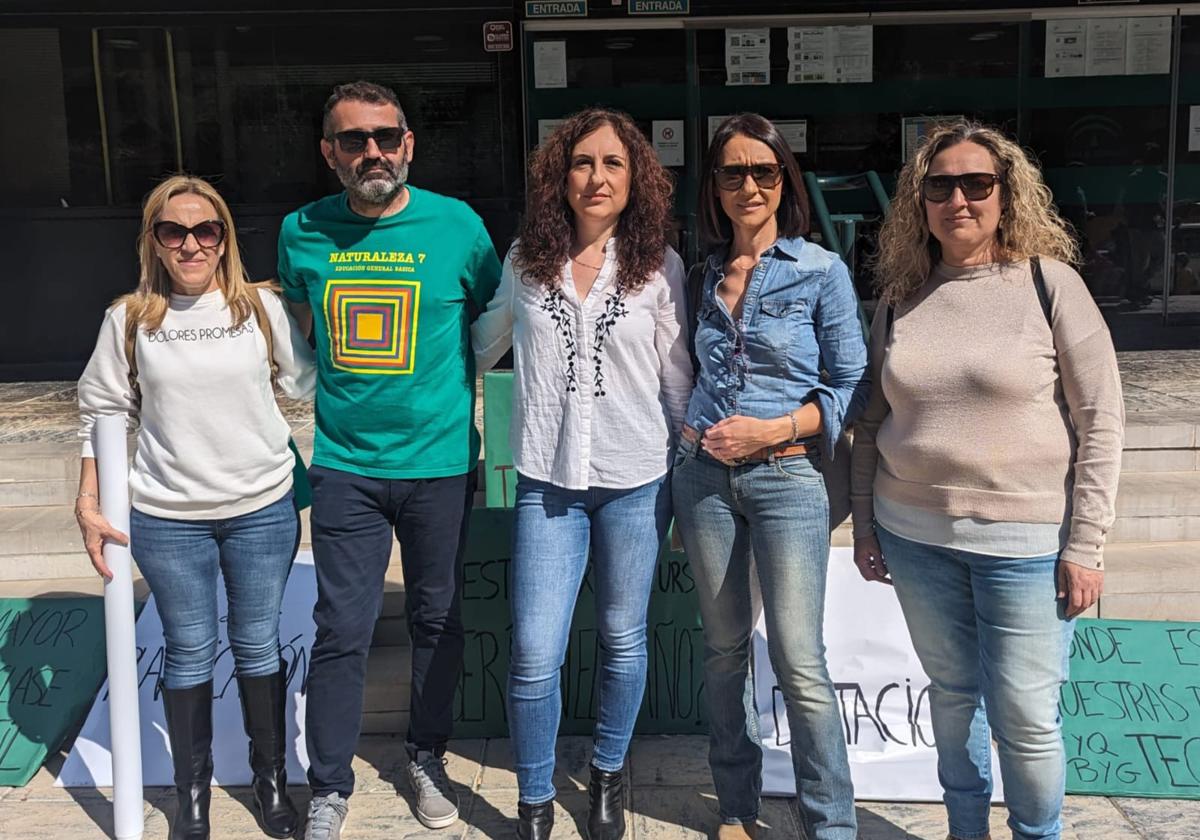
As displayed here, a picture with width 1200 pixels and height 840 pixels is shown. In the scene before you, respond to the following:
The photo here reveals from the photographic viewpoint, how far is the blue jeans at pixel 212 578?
283cm

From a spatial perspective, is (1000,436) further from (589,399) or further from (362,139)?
(362,139)

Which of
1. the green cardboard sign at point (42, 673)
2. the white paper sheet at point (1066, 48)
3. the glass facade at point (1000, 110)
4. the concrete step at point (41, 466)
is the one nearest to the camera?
the green cardboard sign at point (42, 673)

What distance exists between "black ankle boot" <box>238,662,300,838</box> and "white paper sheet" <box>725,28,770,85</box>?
18.9 feet

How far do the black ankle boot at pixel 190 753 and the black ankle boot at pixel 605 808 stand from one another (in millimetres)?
1048

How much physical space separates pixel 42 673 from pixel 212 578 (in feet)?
3.98

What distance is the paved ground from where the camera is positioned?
9.93ft

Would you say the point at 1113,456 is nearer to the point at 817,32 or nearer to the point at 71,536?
the point at 71,536

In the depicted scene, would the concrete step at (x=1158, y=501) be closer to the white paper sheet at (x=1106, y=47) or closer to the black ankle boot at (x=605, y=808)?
the black ankle boot at (x=605, y=808)

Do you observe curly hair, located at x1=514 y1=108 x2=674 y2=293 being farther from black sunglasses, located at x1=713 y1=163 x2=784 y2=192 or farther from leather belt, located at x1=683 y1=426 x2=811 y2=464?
leather belt, located at x1=683 y1=426 x2=811 y2=464

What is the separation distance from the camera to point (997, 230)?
250 centimetres

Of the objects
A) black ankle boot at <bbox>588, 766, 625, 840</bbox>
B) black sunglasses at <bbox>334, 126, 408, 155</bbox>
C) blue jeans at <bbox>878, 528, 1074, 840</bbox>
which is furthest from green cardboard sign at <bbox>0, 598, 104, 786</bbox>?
blue jeans at <bbox>878, 528, 1074, 840</bbox>

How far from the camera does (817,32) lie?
7566 mm

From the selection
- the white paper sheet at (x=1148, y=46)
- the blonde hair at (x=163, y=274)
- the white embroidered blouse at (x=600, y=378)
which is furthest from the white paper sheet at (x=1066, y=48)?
the blonde hair at (x=163, y=274)

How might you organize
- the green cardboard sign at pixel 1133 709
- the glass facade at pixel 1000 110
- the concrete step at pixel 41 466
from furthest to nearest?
the glass facade at pixel 1000 110 < the concrete step at pixel 41 466 < the green cardboard sign at pixel 1133 709
